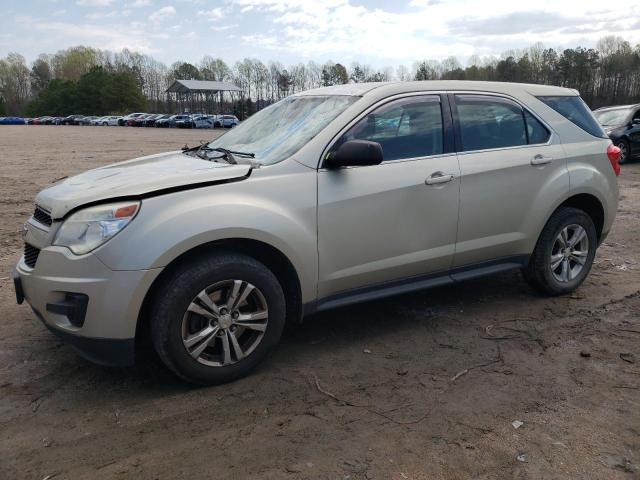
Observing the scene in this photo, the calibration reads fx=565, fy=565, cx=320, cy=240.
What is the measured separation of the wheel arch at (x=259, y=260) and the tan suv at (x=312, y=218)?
1 cm

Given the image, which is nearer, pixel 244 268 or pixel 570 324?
pixel 244 268

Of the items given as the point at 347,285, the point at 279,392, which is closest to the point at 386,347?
the point at 347,285

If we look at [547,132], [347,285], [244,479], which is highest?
[547,132]

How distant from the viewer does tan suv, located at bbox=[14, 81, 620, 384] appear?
3111 mm

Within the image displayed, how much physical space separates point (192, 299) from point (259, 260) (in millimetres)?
545

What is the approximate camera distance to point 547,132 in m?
4.70

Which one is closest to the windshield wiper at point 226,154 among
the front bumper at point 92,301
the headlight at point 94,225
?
the headlight at point 94,225

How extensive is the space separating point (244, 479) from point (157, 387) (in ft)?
3.59

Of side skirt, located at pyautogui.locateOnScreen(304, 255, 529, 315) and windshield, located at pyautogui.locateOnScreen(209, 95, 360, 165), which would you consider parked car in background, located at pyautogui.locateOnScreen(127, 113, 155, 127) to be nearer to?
windshield, located at pyautogui.locateOnScreen(209, 95, 360, 165)

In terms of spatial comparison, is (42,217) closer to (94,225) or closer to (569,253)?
(94,225)

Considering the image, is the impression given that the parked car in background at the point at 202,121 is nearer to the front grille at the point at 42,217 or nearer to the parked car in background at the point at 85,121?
the parked car in background at the point at 85,121

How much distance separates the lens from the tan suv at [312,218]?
122 inches

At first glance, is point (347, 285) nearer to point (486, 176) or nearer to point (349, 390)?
point (349, 390)

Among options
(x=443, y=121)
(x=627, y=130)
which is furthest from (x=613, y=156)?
(x=627, y=130)
